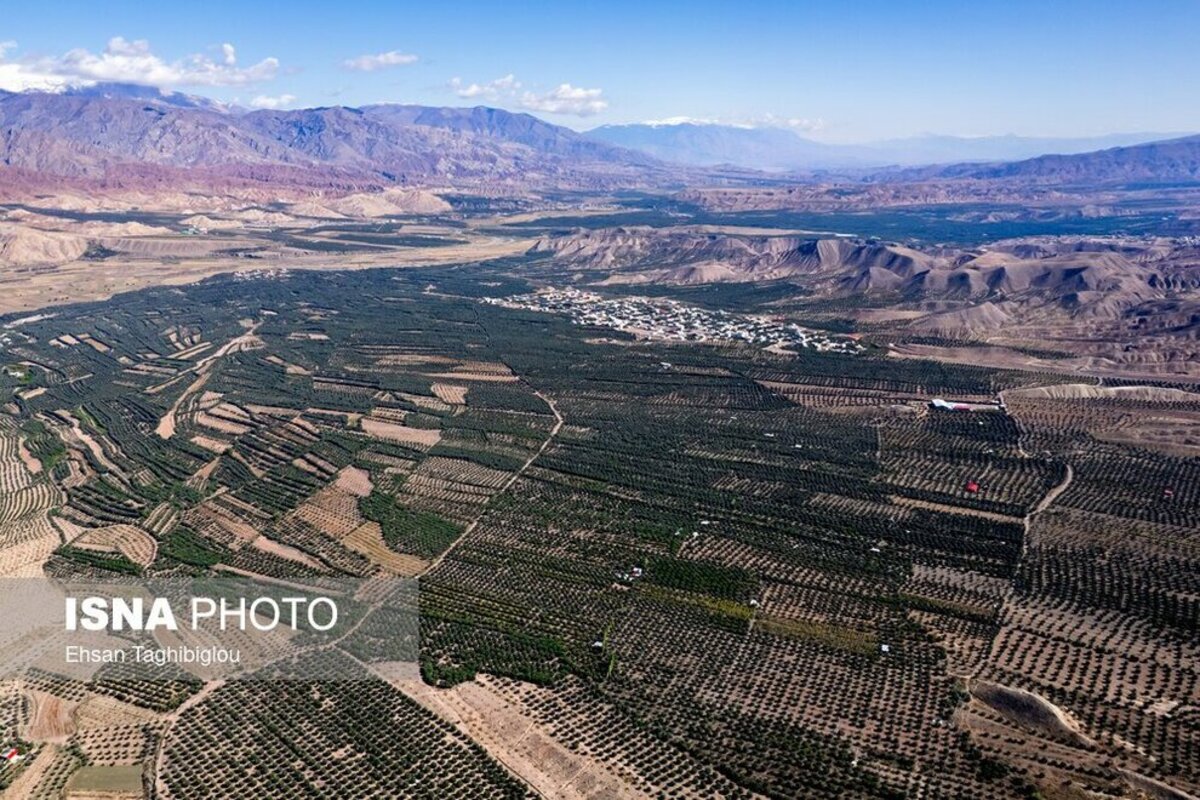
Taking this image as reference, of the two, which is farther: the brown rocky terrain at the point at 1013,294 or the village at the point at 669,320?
the village at the point at 669,320

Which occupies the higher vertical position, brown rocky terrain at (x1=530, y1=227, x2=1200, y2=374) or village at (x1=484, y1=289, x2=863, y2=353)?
brown rocky terrain at (x1=530, y1=227, x2=1200, y2=374)

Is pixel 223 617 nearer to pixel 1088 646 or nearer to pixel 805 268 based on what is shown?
pixel 1088 646

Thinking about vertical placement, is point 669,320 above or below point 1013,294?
below

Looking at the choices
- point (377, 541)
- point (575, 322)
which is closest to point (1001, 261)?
point (575, 322)

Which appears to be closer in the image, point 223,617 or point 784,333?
point 223,617

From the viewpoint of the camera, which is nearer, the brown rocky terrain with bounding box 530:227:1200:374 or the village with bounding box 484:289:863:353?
the brown rocky terrain with bounding box 530:227:1200:374

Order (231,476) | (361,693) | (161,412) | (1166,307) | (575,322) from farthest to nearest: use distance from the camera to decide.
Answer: (575,322)
(1166,307)
(161,412)
(231,476)
(361,693)

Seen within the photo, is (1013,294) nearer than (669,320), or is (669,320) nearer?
(669,320)

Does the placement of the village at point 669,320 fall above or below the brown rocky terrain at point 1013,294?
below
